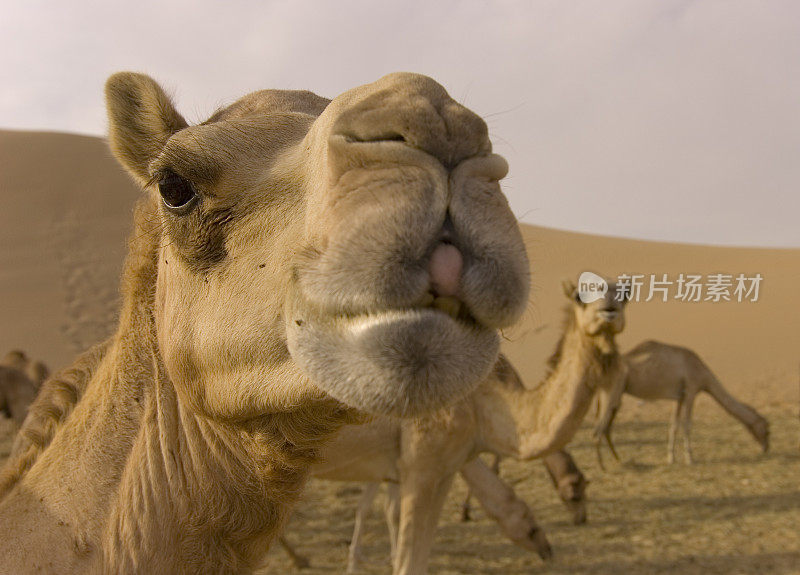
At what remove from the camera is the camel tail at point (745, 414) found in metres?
13.3

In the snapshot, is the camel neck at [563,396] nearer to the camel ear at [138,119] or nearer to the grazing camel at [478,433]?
the grazing camel at [478,433]

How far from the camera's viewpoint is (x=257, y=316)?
1.75m

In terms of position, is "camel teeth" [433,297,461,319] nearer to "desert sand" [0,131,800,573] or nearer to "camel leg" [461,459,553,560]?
"desert sand" [0,131,800,573]

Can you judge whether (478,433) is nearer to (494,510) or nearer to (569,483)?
(494,510)

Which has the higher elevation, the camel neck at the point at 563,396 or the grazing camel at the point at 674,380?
the camel neck at the point at 563,396

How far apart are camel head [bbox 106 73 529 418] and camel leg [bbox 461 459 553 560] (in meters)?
5.38

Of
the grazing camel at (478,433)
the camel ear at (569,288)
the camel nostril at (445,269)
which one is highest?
the camel nostril at (445,269)

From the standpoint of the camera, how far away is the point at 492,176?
4.76ft

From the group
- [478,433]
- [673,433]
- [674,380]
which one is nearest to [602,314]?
[478,433]

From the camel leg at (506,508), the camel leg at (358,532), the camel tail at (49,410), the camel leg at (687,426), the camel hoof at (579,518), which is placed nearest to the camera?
the camel tail at (49,410)

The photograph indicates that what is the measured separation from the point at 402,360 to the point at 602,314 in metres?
5.42

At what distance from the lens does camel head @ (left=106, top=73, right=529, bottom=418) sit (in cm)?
135

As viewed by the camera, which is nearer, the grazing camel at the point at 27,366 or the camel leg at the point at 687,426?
the grazing camel at the point at 27,366

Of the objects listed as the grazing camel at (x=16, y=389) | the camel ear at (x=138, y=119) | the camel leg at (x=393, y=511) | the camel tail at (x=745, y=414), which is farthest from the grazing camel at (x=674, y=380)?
the camel ear at (x=138, y=119)
